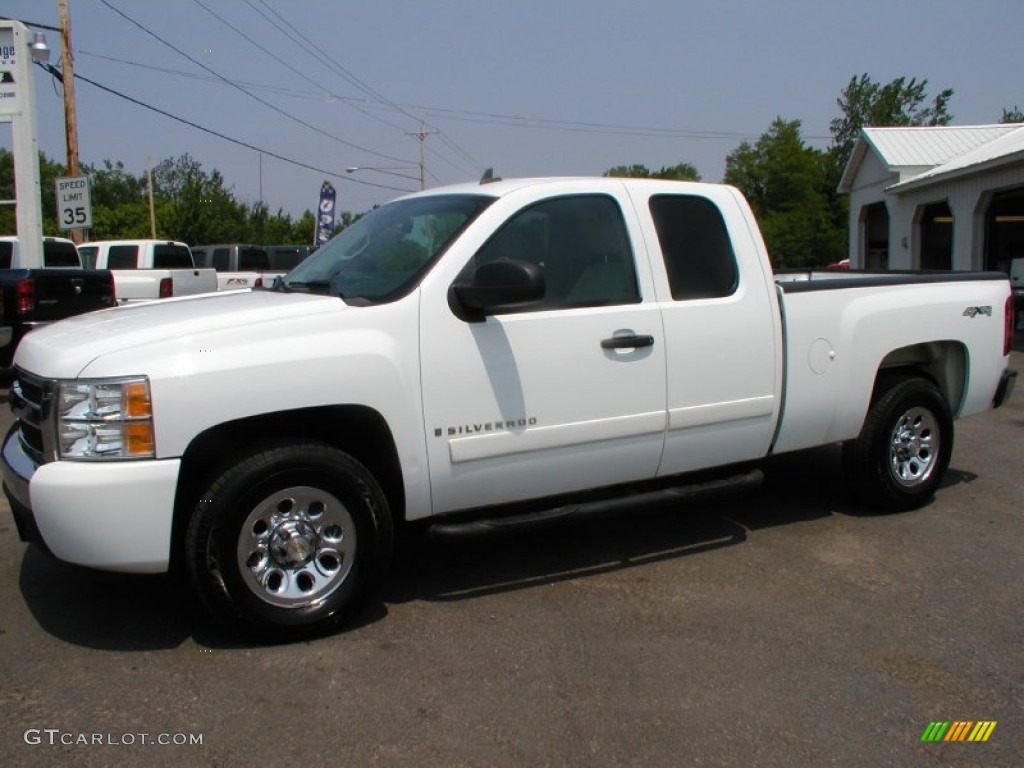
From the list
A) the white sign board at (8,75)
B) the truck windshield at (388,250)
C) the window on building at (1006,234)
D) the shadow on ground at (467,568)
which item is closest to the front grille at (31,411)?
the shadow on ground at (467,568)

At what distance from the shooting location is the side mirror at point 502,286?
12.5 feet

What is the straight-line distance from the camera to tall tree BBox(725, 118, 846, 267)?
201 ft

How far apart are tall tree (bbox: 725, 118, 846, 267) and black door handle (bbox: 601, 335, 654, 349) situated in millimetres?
56177

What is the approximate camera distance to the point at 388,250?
439 centimetres

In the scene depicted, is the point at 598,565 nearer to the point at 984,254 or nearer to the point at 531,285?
the point at 531,285

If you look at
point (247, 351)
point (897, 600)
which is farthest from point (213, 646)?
point (897, 600)

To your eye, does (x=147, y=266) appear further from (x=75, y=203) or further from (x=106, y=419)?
(x=106, y=419)

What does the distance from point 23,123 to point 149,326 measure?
11687 mm

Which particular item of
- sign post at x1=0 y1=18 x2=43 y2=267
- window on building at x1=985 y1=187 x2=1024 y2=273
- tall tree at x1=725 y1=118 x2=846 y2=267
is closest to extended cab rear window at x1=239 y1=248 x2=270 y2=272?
sign post at x1=0 y1=18 x2=43 y2=267

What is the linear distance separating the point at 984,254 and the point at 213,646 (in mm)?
20550

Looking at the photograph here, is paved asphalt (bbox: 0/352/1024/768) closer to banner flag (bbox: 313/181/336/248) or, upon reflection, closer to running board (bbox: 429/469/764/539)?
running board (bbox: 429/469/764/539)

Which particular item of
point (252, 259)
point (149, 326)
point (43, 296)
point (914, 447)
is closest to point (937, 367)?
point (914, 447)

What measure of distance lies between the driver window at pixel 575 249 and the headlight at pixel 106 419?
1.66 metres

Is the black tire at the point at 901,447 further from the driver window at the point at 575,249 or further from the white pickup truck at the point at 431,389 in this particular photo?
the driver window at the point at 575,249
